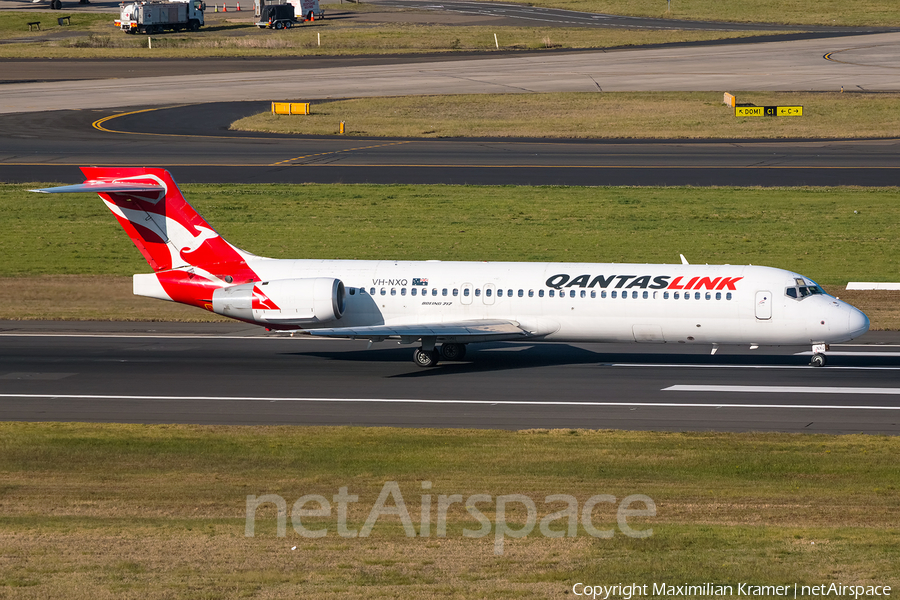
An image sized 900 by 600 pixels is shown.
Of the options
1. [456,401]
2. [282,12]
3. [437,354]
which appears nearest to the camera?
[456,401]

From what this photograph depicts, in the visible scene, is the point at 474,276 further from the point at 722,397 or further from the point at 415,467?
the point at 415,467

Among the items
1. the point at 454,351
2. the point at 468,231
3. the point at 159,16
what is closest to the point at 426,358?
the point at 454,351

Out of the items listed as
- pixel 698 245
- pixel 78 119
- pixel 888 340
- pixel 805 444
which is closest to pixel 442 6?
pixel 78 119

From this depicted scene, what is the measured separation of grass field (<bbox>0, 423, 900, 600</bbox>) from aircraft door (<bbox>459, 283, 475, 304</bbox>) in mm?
7826

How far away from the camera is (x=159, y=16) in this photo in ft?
418

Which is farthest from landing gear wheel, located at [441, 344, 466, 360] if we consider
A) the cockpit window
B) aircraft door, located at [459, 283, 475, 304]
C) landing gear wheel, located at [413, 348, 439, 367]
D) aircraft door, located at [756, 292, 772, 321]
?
the cockpit window

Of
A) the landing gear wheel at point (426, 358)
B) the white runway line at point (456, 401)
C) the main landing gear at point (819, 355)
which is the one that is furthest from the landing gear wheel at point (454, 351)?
the main landing gear at point (819, 355)

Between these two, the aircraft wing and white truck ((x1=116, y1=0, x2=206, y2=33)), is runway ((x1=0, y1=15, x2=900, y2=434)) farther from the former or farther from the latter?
white truck ((x1=116, y1=0, x2=206, y2=33))

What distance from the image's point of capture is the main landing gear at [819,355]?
33.2 m

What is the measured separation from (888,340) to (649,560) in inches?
923

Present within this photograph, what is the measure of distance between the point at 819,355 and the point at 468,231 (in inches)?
861

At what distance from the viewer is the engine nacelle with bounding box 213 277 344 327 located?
1326 inches

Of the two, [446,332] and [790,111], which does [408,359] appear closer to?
[446,332]

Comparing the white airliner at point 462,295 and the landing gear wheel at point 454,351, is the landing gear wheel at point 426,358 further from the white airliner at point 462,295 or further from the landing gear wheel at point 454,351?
the landing gear wheel at point 454,351
